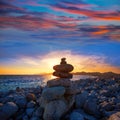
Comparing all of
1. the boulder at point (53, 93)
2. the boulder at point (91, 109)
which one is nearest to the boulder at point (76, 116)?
the boulder at point (91, 109)

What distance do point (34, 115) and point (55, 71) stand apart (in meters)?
4.45

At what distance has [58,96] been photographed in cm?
2570

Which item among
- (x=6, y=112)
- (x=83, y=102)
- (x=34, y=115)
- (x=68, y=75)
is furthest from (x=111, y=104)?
(x=6, y=112)

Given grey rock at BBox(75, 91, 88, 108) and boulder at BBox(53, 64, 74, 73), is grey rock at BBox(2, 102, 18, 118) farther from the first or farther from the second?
grey rock at BBox(75, 91, 88, 108)

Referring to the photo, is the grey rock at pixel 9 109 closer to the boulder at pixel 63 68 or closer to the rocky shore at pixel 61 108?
the rocky shore at pixel 61 108

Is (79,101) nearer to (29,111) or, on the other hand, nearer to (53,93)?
(53,93)

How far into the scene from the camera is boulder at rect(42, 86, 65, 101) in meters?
25.6

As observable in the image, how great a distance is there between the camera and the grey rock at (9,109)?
2620cm

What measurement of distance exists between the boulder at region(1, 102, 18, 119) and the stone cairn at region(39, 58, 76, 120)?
2.51m

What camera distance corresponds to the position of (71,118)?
80.1ft

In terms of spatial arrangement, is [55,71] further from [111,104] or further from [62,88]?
[111,104]

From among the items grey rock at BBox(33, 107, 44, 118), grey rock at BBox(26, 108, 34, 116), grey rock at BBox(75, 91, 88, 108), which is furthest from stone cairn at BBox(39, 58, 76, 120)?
grey rock at BBox(26, 108, 34, 116)

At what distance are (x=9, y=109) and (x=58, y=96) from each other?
4.56 m

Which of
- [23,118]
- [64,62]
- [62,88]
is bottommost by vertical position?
[23,118]
